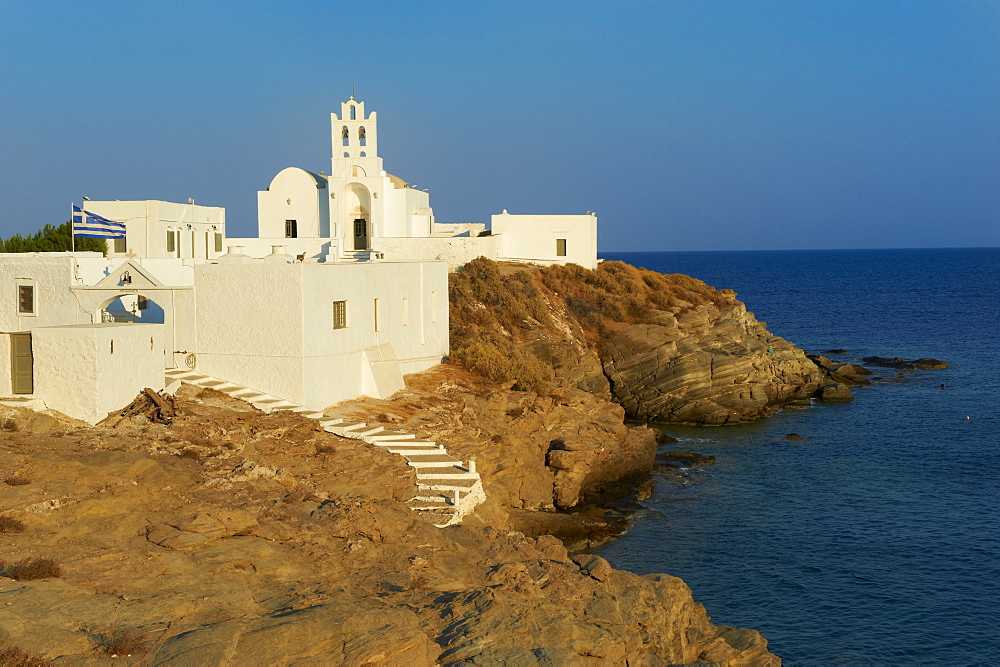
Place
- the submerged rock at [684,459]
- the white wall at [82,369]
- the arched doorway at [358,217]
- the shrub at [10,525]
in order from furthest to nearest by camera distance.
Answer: the arched doorway at [358,217], the submerged rock at [684,459], the white wall at [82,369], the shrub at [10,525]

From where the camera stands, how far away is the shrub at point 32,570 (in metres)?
12.8

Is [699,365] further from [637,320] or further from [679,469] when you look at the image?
[679,469]

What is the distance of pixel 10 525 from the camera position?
47.4 ft

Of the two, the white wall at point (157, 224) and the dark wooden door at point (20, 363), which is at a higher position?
the white wall at point (157, 224)

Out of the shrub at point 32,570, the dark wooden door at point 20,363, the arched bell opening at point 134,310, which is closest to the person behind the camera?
the shrub at point 32,570

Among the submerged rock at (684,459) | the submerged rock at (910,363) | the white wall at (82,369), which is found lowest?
the submerged rock at (684,459)

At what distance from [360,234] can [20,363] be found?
30.7 meters

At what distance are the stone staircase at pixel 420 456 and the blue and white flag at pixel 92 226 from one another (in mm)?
6466

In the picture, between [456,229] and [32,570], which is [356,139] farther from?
[32,570]

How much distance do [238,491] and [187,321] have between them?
10.8m

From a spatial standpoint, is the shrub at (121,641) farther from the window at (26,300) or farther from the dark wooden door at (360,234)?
the dark wooden door at (360,234)

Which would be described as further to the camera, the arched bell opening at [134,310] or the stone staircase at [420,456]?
the arched bell opening at [134,310]

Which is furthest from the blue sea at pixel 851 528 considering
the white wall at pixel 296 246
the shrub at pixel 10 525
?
the white wall at pixel 296 246

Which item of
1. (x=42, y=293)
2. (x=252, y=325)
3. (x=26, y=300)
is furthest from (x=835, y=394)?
(x=26, y=300)
